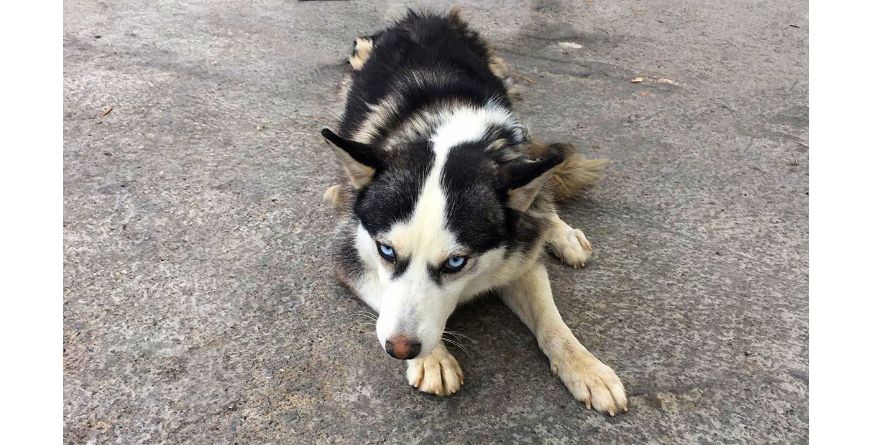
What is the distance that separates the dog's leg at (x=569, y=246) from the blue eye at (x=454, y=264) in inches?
40.3

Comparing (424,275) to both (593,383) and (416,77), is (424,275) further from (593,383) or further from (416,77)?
(416,77)

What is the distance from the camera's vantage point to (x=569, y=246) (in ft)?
10.7

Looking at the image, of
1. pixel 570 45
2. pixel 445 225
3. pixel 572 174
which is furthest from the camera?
pixel 570 45

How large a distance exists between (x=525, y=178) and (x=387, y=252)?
631 millimetres

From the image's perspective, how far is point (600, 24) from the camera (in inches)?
253

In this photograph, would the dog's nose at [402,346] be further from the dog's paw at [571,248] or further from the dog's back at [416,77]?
the dog's paw at [571,248]

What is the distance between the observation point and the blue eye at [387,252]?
233 cm

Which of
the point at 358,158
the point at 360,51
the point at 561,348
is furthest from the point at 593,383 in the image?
the point at 360,51

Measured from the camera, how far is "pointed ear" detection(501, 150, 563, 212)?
2.30 meters

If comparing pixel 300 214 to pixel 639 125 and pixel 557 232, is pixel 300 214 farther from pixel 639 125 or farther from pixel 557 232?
pixel 639 125

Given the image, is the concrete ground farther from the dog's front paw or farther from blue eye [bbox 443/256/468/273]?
blue eye [bbox 443/256/468/273]

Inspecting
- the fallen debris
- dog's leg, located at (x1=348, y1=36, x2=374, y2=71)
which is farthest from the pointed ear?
the fallen debris

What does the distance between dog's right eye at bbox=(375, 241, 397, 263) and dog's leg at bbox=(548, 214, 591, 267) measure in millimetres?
1174

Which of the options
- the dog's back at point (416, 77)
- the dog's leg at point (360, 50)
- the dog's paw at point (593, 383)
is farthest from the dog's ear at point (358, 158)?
the dog's leg at point (360, 50)
